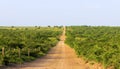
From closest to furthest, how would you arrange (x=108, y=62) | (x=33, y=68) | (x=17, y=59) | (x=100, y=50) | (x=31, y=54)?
(x=108, y=62), (x=33, y=68), (x=17, y=59), (x=100, y=50), (x=31, y=54)

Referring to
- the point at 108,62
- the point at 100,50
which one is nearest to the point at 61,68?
the point at 108,62

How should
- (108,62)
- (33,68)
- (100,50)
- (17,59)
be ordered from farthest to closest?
(100,50) < (17,59) < (33,68) < (108,62)

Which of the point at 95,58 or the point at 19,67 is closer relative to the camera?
the point at 19,67

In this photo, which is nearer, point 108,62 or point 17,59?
point 108,62

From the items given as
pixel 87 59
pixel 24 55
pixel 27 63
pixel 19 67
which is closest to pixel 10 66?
pixel 19 67

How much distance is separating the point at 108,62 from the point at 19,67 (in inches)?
259

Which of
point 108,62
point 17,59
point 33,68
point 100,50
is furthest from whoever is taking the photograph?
point 100,50

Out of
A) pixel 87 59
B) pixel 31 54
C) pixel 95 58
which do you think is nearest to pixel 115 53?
pixel 95 58

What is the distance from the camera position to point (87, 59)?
32.9m

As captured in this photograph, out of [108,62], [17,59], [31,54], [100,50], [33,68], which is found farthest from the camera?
[31,54]

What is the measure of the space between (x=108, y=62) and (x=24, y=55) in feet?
Answer: 33.7

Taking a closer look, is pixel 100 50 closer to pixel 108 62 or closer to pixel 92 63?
pixel 92 63

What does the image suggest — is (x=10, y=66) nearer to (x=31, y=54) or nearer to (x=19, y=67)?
(x=19, y=67)

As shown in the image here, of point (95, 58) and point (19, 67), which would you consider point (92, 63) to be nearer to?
point (95, 58)
